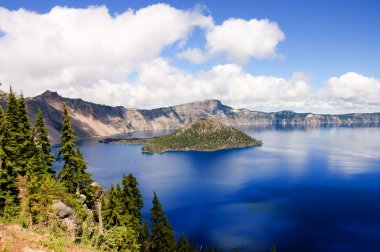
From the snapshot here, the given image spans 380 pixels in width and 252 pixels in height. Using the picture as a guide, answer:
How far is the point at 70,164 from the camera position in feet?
208

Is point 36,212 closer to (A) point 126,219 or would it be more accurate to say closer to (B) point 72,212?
(B) point 72,212

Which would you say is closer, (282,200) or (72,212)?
(72,212)

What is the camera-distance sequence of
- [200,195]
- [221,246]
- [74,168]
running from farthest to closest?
[200,195] → [221,246] → [74,168]

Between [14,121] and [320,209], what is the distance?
445ft

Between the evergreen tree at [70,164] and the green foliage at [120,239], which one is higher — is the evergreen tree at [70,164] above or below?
above

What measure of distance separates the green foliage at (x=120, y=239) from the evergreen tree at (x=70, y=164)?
47.4 ft

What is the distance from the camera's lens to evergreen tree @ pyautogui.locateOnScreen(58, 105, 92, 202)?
202 ft

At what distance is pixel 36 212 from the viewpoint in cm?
4616

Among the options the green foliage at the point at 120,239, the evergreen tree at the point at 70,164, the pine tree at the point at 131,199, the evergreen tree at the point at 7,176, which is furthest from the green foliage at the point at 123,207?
the evergreen tree at the point at 7,176

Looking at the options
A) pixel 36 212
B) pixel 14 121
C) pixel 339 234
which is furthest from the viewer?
pixel 339 234

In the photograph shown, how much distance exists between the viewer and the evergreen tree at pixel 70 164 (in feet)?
202

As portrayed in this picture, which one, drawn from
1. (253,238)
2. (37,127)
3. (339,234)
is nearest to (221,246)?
(253,238)

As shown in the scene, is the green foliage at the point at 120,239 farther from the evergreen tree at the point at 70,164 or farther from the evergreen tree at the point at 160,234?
the evergreen tree at the point at 70,164

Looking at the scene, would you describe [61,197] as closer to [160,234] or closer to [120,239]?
[120,239]
